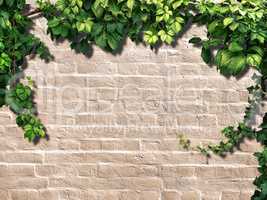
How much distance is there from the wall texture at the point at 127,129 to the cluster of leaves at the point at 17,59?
0.08 meters

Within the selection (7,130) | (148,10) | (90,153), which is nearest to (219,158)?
(90,153)

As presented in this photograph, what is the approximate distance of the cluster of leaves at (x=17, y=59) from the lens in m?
3.12

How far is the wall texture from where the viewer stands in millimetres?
3270

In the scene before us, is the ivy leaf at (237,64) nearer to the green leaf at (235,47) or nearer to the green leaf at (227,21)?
the green leaf at (235,47)

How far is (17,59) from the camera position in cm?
321

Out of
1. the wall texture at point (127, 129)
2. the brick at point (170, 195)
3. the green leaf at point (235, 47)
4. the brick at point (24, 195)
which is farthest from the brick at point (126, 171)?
the green leaf at point (235, 47)

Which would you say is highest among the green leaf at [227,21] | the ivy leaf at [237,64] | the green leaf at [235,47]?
the green leaf at [227,21]

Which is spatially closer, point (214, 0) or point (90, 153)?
point (214, 0)

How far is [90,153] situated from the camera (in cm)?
336

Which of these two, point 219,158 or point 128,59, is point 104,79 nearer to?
point 128,59

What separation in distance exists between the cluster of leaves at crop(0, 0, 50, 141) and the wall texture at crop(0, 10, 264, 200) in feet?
0.25

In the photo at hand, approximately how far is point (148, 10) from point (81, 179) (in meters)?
1.27

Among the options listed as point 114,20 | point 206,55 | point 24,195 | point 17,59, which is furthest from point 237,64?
point 24,195

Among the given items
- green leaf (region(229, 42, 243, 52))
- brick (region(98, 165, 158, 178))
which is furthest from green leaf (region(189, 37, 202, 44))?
brick (region(98, 165, 158, 178))
